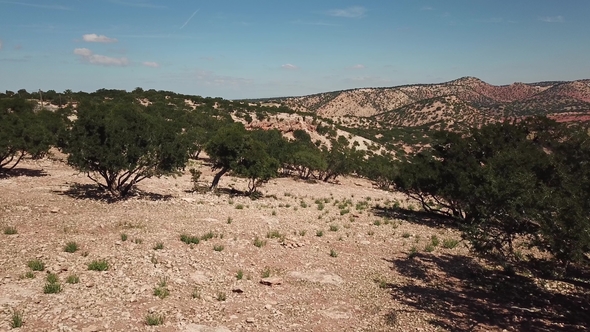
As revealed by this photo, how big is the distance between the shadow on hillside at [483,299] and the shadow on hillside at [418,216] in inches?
305

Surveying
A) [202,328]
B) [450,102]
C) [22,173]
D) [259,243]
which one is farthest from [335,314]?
[450,102]

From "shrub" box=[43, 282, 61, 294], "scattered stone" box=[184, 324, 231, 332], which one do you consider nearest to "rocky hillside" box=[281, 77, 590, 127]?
"shrub" box=[43, 282, 61, 294]

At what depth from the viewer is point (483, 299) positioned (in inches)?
498

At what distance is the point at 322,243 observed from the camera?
1750cm

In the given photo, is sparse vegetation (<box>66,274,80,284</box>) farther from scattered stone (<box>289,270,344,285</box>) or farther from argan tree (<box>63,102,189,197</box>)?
argan tree (<box>63,102,189,197</box>)

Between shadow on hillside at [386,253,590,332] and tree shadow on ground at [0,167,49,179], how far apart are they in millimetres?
25721

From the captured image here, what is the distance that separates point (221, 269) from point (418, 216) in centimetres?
1744

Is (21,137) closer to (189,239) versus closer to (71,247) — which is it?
(71,247)

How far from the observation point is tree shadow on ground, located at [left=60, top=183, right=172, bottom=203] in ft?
69.7

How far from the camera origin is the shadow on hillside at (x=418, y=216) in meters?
24.0

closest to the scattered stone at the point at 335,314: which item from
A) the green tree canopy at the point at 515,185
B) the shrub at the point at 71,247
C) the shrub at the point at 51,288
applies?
the green tree canopy at the point at 515,185

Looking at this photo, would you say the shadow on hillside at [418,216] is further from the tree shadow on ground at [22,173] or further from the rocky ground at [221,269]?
the tree shadow on ground at [22,173]

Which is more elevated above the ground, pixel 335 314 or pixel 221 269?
pixel 221 269

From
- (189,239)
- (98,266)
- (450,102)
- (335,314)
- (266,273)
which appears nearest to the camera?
(335,314)
